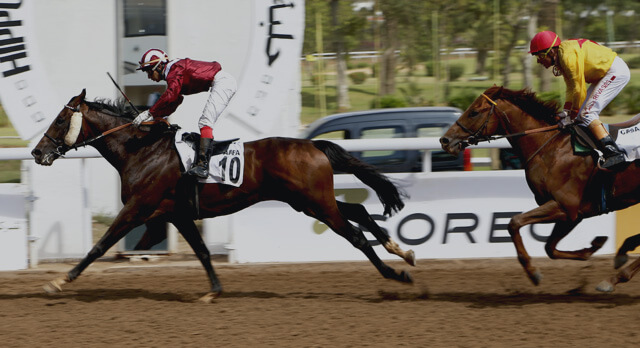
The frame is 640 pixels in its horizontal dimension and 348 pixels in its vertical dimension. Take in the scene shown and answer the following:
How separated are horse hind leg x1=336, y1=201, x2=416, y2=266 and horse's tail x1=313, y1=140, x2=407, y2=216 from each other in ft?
0.51

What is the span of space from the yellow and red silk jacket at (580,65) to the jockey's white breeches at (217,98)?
2543 millimetres

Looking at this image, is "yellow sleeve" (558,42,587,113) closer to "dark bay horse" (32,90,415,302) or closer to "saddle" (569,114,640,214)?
"saddle" (569,114,640,214)

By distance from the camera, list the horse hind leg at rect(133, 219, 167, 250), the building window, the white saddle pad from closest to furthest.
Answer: the white saddle pad, the horse hind leg at rect(133, 219, 167, 250), the building window

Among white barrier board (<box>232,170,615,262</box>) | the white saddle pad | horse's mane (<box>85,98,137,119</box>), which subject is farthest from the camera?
white barrier board (<box>232,170,615,262</box>)

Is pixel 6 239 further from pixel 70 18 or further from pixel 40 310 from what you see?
pixel 70 18

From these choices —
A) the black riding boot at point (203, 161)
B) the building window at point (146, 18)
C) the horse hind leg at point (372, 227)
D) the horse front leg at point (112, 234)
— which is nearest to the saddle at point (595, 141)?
the horse hind leg at point (372, 227)

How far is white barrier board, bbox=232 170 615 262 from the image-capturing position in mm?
7594

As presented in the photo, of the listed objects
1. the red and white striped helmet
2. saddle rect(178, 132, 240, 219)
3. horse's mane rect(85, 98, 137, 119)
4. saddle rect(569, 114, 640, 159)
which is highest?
the red and white striped helmet

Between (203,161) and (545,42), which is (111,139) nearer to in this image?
(203,161)

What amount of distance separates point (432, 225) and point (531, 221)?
180 centimetres

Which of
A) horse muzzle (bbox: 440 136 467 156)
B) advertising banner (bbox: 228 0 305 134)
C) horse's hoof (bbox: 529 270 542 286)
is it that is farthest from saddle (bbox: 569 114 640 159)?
advertising banner (bbox: 228 0 305 134)

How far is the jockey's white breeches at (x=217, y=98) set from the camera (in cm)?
619

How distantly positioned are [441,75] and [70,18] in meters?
12.8

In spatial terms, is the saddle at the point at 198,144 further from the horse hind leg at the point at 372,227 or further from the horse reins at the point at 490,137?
the horse reins at the point at 490,137
